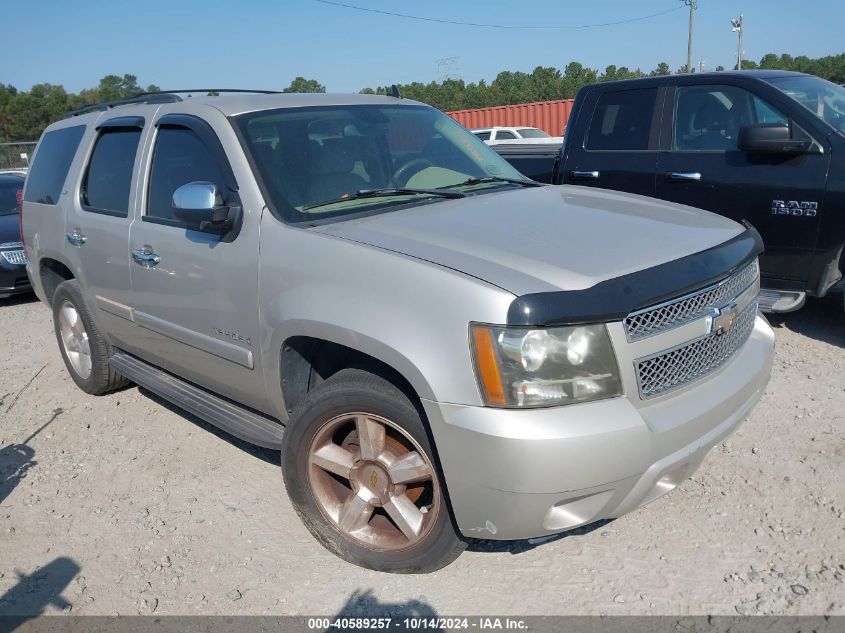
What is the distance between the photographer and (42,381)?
5.62 metres

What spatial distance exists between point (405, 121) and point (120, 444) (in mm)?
2539

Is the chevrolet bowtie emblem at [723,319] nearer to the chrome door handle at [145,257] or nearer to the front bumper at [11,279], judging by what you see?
the chrome door handle at [145,257]

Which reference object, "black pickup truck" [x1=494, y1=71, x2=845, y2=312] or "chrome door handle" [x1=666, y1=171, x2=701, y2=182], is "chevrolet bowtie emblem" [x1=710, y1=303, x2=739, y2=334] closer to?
"black pickup truck" [x1=494, y1=71, x2=845, y2=312]

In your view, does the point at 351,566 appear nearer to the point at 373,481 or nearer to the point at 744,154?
the point at 373,481

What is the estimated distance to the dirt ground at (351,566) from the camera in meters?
2.79

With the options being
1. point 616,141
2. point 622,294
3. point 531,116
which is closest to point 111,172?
point 622,294

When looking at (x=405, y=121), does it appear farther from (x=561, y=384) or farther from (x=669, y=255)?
(x=561, y=384)

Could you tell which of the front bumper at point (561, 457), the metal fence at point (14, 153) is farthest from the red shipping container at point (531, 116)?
the front bumper at point (561, 457)

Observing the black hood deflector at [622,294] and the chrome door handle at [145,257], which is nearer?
the black hood deflector at [622,294]

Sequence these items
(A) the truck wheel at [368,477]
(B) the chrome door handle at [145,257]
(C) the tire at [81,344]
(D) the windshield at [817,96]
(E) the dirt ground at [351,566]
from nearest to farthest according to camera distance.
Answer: (A) the truck wheel at [368,477] < (E) the dirt ground at [351,566] < (B) the chrome door handle at [145,257] < (C) the tire at [81,344] < (D) the windshield at [817,96]

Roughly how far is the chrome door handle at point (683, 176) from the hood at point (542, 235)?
208 cm

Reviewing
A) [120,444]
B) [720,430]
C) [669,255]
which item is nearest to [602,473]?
[720,430]

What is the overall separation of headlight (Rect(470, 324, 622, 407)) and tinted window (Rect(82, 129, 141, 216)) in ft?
8.62

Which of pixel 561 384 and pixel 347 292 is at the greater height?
pixel 347 292
